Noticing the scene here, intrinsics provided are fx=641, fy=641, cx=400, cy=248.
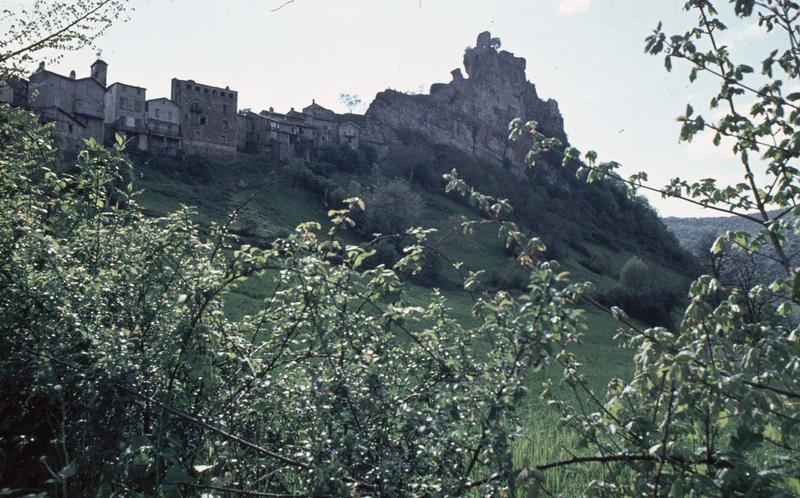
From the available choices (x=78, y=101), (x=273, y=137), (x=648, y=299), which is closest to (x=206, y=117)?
(x=273, y=137)

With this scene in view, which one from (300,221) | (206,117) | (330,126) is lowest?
(300,221)

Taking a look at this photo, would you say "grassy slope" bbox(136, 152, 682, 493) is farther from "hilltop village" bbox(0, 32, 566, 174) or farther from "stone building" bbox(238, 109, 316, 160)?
"hilltop village" bbox(0, 32, 566, 174)

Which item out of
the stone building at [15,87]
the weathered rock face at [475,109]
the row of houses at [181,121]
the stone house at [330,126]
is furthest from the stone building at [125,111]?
the stone building at [15,87]

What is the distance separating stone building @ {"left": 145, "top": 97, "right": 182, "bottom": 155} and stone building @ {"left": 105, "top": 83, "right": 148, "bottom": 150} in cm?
93

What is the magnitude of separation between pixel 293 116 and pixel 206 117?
15.6 m

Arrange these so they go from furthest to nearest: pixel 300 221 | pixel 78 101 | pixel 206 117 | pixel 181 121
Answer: pixel 206 117
pixel 181 121
pixel 78 101
pixel 300 221

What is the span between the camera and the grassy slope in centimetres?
2439

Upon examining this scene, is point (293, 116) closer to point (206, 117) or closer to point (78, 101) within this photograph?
point (206, 117)

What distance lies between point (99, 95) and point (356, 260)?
7349 centimetres

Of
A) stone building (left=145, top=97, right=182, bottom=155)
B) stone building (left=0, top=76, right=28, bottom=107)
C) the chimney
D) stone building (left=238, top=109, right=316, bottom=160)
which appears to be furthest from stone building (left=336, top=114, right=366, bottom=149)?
stone building (left=0, top=76, right=28, bottom=107)

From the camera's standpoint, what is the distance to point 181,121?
248 feet

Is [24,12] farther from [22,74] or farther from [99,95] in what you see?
[99,95]

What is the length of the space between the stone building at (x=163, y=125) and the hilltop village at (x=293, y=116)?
0.36 ft

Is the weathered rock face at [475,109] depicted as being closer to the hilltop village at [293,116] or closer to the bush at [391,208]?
the hilltop village at [293,116]
